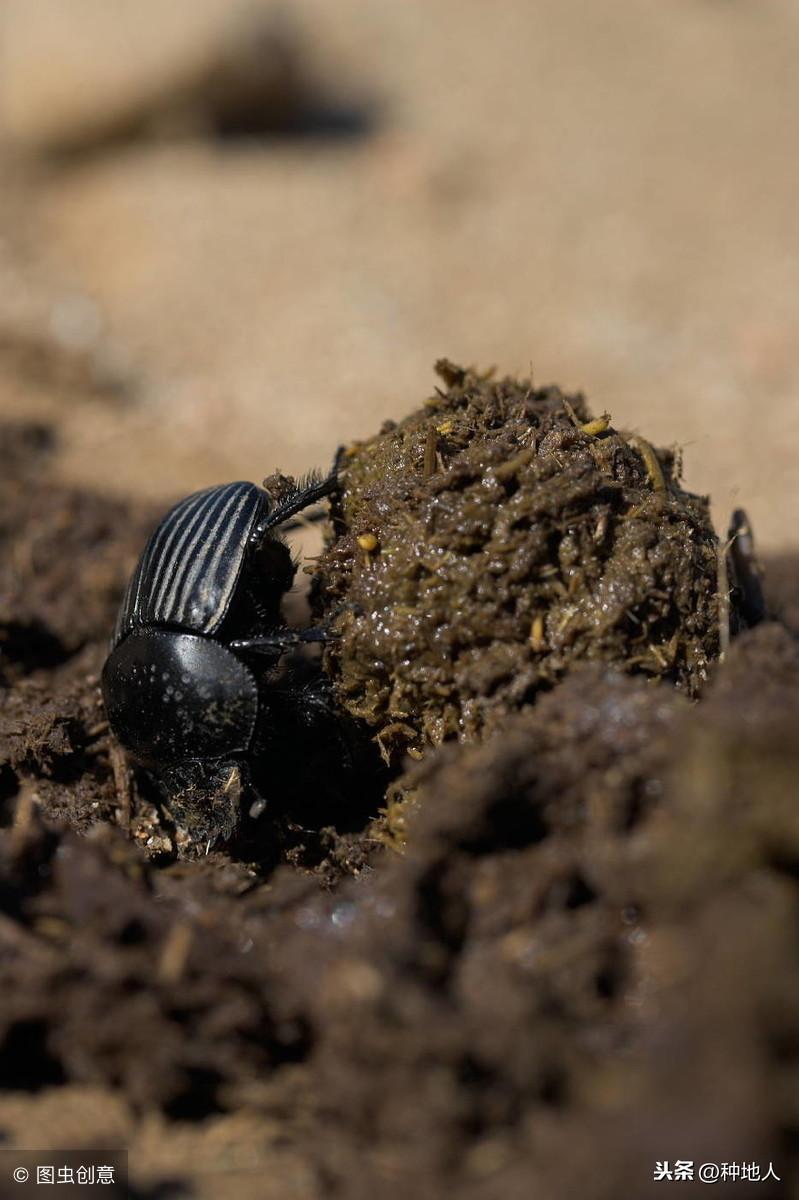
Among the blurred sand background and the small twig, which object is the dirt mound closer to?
the small twig

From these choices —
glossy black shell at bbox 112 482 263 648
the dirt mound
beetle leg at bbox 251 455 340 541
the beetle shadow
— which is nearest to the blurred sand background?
glossy black shell at bbox 112 482 263 648

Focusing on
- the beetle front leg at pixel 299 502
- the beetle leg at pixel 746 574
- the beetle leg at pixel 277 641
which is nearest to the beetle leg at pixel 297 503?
the beetle front leg at pixel 299 502

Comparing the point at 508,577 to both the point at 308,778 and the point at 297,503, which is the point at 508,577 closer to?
the point at 297,503

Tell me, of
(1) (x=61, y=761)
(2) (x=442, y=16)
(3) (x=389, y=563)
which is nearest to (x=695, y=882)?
(3) (x=389, y=563)

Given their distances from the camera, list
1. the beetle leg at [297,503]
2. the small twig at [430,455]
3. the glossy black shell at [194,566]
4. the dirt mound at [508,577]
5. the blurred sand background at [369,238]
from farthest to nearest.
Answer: the blurred sand background at [369,238] < the beetle leg at [297,503] < the glossy black shell at [194,566] < the small twig at [430,455] < the dirt mound at [508,577]

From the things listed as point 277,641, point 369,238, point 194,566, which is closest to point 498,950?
point 277,641

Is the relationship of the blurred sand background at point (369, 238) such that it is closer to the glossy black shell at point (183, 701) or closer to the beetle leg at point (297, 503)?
the beetle leg at point (297, 503)

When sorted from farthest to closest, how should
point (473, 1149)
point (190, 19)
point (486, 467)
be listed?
1. point (190, 19)
2. point (486, 467)
3. point (473, 1149)

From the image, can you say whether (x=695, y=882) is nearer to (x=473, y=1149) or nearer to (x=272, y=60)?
(x=473, y=1149)
